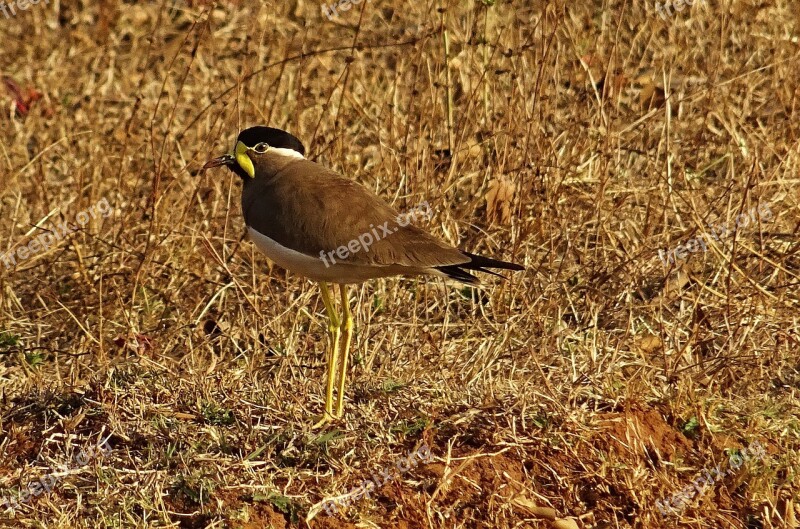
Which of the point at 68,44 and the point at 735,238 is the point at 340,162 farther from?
the point at 68,44

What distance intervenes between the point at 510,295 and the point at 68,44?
4.37 metres

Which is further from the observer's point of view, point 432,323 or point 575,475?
point 432,323

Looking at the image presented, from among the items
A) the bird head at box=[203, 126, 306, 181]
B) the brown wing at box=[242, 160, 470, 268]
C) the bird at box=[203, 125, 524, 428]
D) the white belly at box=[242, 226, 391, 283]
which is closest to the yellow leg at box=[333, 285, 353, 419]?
the bird at box=[203, 125, 524, 428]

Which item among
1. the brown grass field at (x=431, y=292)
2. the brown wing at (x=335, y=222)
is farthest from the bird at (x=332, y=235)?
the brown grass field at (x=431, y=292)

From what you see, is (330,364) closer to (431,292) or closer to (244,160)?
(244,160)

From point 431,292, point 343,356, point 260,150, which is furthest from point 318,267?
point 431,292

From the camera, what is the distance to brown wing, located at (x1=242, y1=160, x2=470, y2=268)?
443cm

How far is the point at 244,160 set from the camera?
4.89 metres

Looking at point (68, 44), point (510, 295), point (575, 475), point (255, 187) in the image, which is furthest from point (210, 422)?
point (68, 44)

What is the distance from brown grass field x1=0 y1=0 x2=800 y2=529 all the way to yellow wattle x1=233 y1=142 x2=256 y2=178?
74 centimetres

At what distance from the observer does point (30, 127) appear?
24.2 feet

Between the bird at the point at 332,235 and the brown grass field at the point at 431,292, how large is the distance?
46 cm

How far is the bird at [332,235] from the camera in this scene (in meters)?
4.42

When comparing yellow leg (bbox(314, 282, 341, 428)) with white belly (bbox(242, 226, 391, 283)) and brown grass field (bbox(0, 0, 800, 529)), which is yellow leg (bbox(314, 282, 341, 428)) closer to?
brown grass field (bbox(0, 0, 800, 529))
